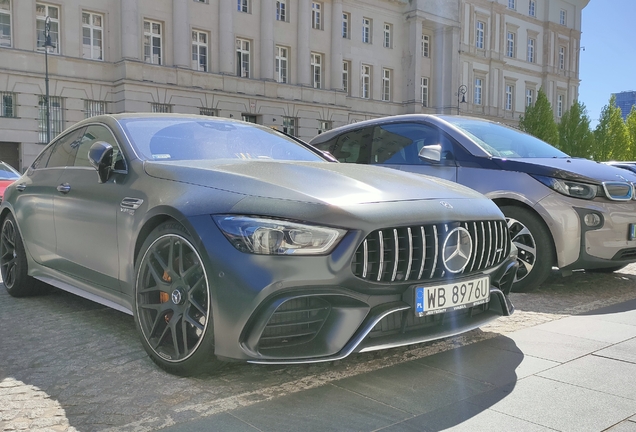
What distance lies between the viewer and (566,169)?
18.4ft

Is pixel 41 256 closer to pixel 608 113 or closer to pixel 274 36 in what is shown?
pixel 274 36

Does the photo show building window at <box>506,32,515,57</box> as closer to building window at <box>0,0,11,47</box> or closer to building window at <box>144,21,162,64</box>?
building window at <box>144,21,162,64</box>

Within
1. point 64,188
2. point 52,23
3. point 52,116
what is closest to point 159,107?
point 52,116

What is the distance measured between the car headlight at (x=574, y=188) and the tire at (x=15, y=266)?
453 cm

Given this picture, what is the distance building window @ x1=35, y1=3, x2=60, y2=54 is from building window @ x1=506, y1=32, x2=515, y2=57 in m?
39.4

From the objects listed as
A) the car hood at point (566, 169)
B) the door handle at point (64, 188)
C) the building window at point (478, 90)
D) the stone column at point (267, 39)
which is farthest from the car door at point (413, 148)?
the building window at point (478, 90)

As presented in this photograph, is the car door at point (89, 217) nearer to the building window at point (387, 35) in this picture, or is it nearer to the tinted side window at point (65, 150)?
the tinted side window at point (65, 150)

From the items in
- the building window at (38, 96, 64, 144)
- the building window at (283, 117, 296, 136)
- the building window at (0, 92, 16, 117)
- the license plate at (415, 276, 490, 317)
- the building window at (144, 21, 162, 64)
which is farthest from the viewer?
the building window at (283, 117, 296, 136)

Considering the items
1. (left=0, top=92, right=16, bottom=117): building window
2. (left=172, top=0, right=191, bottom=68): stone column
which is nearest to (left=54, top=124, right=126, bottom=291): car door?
(left=0, top=92, right=16, bottom=117): building window

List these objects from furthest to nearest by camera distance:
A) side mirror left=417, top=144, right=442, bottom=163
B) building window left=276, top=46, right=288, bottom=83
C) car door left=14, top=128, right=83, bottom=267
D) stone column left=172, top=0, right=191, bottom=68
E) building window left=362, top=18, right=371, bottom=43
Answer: building window left=362, top=18, right=371, bottom=43, building window left=276, top=46, right=288, bottom=83, stone column left=172, top=0, right=191, bottom=68, side mirror left=417, top=144, right=442, bottom=163, car door left=14, top=128, right=83, bottom=267

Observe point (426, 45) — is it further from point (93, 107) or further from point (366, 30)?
point (93, 107)

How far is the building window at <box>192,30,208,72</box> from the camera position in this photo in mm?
33031

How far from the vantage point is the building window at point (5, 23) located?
26.8 meters

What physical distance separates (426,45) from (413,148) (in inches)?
1718
